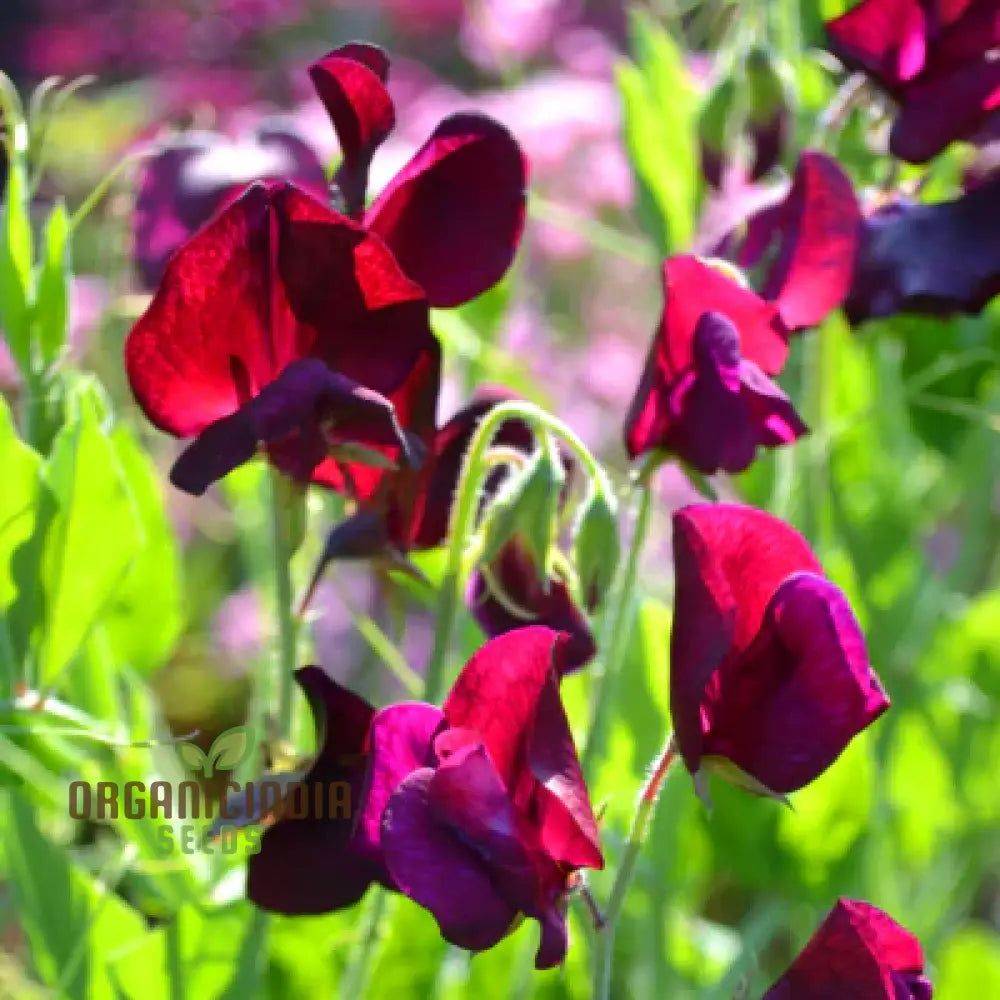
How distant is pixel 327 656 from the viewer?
173 centimetres

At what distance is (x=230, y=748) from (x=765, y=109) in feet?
1.31

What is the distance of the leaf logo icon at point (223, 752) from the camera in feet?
2.20

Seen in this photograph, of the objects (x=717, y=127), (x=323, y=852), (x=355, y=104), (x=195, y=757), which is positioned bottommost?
(x=195, y=757)

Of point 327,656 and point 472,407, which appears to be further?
point 327,656

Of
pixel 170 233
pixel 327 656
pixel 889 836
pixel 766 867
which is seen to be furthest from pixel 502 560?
pixel 327 656

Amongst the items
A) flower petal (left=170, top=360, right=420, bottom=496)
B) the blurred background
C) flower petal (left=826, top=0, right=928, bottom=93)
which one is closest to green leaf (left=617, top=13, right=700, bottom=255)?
the blurred background

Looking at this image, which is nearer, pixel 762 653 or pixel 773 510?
pixel 762 653

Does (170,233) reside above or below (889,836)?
above

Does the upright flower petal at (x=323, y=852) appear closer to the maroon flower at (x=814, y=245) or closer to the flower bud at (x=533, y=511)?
the flower bud at (x=533, y=511)

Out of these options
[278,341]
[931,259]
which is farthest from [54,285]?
[931,259]

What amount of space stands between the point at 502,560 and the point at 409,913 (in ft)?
1.02

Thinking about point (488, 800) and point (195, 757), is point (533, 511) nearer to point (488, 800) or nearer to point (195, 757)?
point (488, 800)

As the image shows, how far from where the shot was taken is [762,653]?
46 cm

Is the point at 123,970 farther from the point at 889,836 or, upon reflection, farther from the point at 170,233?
the point at 889,836
